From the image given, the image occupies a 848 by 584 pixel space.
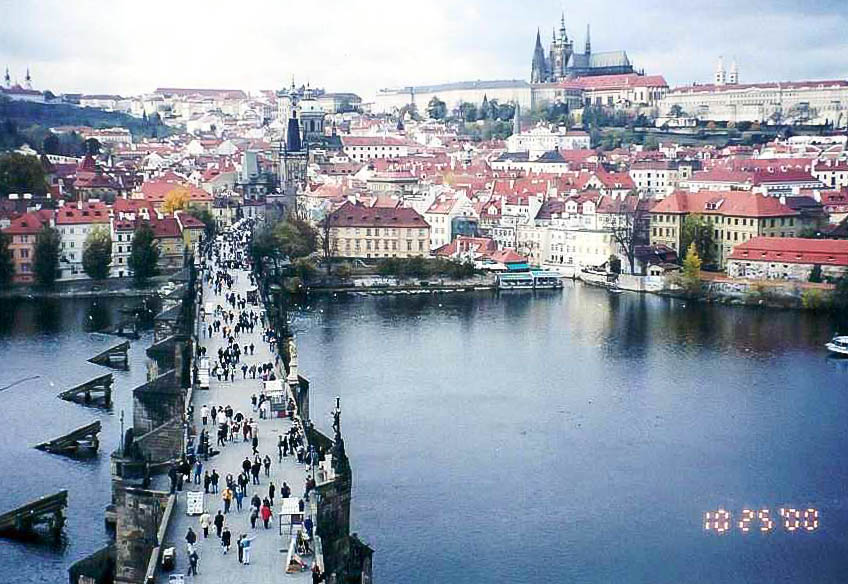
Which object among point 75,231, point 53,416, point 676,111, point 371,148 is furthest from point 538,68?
point 53,416

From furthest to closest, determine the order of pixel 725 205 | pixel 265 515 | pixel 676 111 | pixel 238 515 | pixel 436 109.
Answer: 1. pixel 436 109
2. pixel 676 111
3. pixel 725 205
4. pixel 238 515
5. pixel 265 515

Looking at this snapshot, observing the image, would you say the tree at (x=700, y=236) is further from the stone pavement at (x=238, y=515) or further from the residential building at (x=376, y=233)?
the stone pavement at (x=238, y=515)

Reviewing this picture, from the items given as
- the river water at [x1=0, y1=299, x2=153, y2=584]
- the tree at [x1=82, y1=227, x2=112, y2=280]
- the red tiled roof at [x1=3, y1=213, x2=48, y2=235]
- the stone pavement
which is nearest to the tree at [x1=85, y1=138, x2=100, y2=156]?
the red tiled roof at [x1=3, y1=213, x2=48, y2=235]

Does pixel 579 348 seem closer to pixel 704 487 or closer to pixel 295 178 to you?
pixel 704 487

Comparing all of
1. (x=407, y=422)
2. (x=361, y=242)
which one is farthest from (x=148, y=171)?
(x=407, y=422)

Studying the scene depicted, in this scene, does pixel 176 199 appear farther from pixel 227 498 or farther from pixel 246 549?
pixel 246 549

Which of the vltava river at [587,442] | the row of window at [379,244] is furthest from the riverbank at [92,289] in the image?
the row of window at [379,244]
